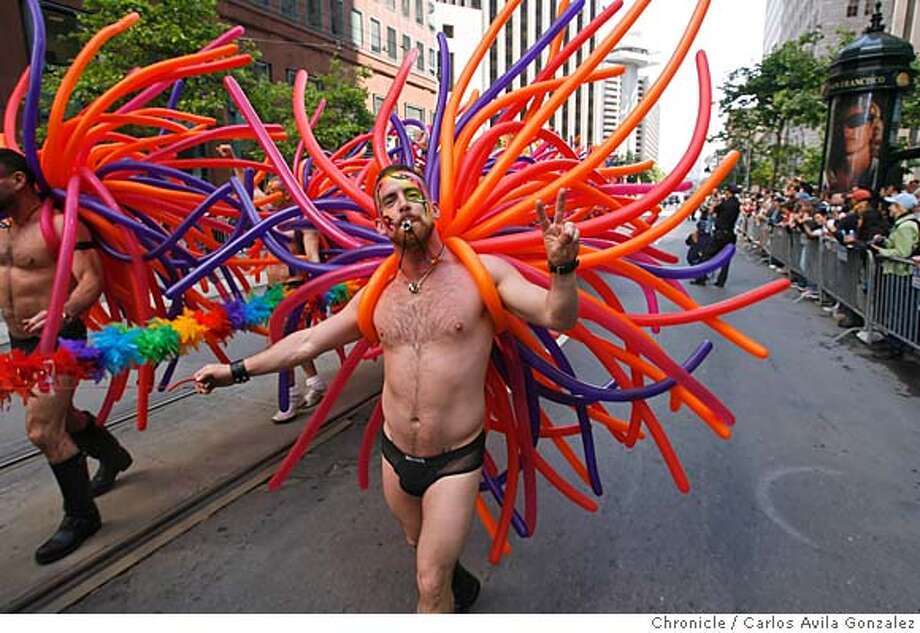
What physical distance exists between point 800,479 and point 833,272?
245 inches

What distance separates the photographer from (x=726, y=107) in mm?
21750

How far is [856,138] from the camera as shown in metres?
12.0

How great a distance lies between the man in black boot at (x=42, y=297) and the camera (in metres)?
2.98

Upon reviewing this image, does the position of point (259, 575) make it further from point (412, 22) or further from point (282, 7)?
point (412, 22)

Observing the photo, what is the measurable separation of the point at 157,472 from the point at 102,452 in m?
0.39

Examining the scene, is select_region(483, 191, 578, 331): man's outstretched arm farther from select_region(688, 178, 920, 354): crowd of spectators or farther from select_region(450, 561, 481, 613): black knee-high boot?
select_region(688, 178, 920, 354): crowd of spectators

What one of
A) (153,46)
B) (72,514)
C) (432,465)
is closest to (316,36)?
(153,46)

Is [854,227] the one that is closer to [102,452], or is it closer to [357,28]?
[102,452]

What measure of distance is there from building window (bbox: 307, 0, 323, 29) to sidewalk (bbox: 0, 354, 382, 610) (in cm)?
2680

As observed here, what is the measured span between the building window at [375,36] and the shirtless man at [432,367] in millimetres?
34536

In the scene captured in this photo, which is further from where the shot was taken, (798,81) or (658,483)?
(798,81)

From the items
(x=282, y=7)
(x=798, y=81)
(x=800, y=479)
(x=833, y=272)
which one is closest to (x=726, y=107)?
(x=798, y=81)

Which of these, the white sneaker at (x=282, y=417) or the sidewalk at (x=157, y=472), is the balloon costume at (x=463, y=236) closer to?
the sidewalk at (x=157, y=472)

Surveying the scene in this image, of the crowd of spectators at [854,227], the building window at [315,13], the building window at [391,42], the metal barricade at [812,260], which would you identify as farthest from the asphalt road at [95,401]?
the building window at [391,42]
